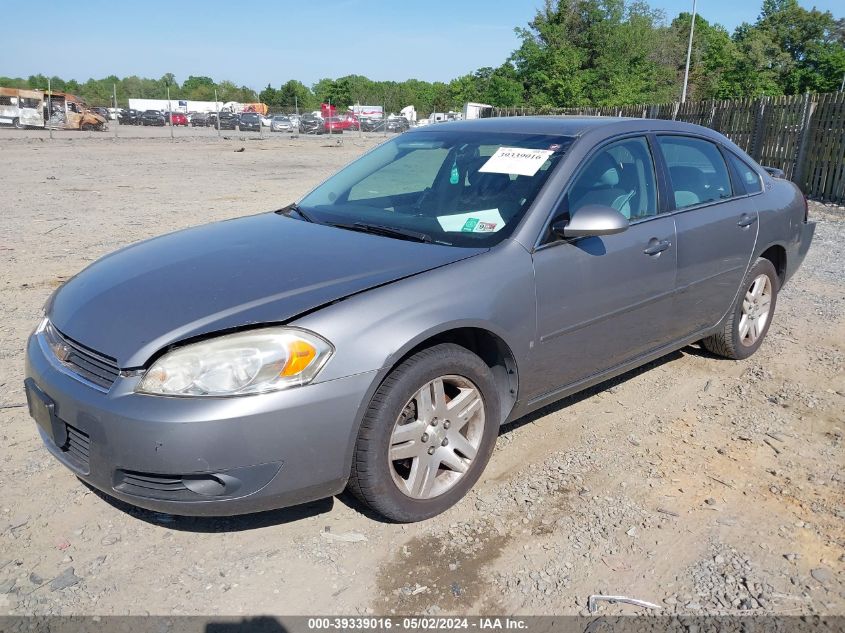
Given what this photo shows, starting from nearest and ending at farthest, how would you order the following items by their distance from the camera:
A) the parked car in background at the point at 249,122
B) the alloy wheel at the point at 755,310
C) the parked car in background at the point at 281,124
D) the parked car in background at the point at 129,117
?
the alloy wheel at the point at 755,310 → the parked car in background at the point at 249,122 → the parked car in background at the point at 281,124 → the parked car in background at the point at 129,117

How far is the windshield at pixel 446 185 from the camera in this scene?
3324 mm

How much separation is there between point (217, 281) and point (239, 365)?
538 mm

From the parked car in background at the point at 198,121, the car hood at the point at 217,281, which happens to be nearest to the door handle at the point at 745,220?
the car hood at the point at 217,281

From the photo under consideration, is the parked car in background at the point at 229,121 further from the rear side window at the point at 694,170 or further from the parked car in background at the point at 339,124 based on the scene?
the rear side window at the point at 694,170

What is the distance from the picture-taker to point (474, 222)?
3311 mm

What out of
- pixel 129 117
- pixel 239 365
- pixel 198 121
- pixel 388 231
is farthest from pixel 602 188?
pixel 129 117

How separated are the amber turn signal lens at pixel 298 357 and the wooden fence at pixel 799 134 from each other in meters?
9.89

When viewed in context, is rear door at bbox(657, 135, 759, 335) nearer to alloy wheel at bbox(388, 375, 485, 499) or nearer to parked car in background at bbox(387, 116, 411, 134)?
alloy wheel at bbox(388, 375, 485, 499)

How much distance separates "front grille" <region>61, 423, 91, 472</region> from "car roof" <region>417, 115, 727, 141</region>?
8.54 ft

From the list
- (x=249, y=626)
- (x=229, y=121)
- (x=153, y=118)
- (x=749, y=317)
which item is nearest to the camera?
(x=249, y=626)

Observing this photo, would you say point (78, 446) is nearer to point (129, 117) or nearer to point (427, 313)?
point (427, 313)

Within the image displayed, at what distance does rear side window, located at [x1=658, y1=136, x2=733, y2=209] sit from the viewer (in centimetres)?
405

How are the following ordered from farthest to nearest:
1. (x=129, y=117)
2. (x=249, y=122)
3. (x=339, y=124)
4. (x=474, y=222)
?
(x=129, y=117)
(x=339, y=124)
(x=249, y=122)
(x=474, y=222)

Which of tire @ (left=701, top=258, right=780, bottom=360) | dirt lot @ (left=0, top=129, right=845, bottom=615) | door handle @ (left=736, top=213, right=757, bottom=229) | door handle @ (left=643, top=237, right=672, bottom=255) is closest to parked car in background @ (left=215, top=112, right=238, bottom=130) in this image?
dirt lot @ (left=0, top=129, right=845, bottom=615)
